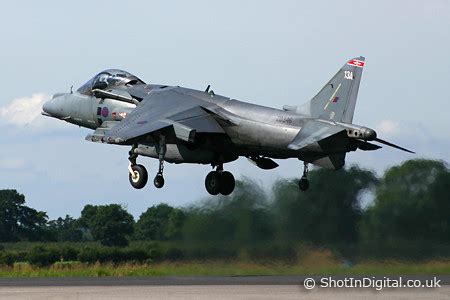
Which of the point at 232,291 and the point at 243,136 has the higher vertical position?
the point at 243,136

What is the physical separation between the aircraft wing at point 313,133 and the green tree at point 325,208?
340 centimetres

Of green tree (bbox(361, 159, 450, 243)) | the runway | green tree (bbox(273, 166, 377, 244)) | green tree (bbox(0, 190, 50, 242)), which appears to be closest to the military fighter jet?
green tree (bbox(273, 166, 377, 244))

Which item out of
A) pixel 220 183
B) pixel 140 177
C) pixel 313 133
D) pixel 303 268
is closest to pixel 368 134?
pixel 313 133

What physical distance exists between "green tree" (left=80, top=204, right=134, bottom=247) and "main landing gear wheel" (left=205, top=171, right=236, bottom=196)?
8.62 m

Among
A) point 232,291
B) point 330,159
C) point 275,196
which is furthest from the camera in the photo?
point 275,196

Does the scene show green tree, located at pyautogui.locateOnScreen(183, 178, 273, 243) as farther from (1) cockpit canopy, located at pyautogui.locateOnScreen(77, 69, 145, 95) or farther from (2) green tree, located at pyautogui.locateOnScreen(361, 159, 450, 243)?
(1) cockpit canopy, located at pyautogui.locateOnScreen(77, 69, 145, 95)

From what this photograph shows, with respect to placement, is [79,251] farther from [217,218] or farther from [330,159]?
[330,159]

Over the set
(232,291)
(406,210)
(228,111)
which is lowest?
(232,291)

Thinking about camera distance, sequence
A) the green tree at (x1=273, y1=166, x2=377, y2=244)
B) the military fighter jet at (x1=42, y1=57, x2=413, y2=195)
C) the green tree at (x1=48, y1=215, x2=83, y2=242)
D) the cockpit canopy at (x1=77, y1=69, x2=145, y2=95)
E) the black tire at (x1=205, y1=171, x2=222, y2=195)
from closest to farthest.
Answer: the military fighter jet at (x1=42, y1=57, x2=413, y2=195) < the green tree at (x1=273, y1=166, x2=377, y2=244) < the black tire at (x1=205, y1=171, x2=222, y2=195) < the cockpit canopy at (x1=77, y1=69, x2=145, y2=95) < the green tree at (x1=48, y1=215, x2=83, y2=242)

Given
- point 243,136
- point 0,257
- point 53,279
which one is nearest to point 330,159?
point 243,136

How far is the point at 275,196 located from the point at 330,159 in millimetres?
3552

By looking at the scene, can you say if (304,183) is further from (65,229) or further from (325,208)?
(65,229)

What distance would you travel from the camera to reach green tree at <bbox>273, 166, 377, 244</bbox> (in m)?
45.7

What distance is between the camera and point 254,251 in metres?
45.9
